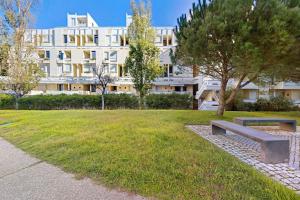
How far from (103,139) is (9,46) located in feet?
40.7

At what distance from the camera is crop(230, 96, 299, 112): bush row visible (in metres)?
18.7

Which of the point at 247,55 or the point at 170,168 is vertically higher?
the point at 247,55

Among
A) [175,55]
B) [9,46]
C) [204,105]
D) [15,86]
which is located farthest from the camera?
[204,105]

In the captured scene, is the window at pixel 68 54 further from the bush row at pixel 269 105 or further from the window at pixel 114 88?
the bush row at pixel 269 105

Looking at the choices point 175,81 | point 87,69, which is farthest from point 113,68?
point 175,81

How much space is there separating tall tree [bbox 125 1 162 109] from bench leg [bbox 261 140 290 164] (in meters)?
15.6

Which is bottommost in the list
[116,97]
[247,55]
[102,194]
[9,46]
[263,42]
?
[102,194]

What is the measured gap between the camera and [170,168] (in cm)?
429

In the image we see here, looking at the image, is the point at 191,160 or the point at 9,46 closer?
the point at 191,160

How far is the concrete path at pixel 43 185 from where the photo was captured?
338 centimetres

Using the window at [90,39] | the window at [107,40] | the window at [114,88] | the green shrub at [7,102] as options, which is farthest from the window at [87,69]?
the green shrub at [7,102]

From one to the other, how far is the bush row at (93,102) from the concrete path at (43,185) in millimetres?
16937

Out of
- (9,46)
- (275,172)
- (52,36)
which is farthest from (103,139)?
(52,36)

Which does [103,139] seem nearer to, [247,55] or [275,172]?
[275,172]
